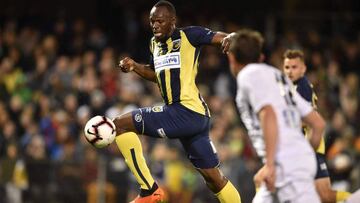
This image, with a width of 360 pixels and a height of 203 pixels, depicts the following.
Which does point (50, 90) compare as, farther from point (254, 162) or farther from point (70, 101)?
point (254, 162)

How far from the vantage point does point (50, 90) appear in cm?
1755

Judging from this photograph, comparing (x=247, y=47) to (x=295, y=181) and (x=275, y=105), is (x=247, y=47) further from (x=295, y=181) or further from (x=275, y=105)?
(x=295, y=181)

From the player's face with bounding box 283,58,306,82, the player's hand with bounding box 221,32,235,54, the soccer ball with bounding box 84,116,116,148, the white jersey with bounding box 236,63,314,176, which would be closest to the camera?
the white jersey with bounding box 236,63,314,176

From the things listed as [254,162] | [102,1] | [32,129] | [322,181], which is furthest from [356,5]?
[322,181]

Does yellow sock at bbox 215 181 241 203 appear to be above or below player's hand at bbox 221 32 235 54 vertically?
below

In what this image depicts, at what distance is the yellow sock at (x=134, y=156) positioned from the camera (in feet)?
30.7

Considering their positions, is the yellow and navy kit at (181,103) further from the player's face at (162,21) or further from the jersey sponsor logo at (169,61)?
the player's face at (162,21)

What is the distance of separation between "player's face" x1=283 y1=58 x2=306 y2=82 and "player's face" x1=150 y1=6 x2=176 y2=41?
1.36 m

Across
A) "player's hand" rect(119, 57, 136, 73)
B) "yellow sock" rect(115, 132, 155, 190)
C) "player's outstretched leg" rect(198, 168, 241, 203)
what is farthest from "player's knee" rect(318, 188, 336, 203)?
"player's hand" rect(119, 57, 136, 73)

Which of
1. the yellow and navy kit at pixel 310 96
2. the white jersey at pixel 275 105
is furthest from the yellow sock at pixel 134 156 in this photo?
the white jersey at pixel 275 105

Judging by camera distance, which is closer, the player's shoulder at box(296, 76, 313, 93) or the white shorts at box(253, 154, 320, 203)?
the white shorts at box(253, 154, 320, 203)

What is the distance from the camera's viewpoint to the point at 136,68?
31.5 ft

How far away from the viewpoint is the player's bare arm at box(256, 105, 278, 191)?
697 centimetres

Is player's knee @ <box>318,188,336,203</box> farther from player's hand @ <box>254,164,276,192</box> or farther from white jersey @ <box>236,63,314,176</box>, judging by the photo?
player's hand @ <box>254,164,276,192</box>
